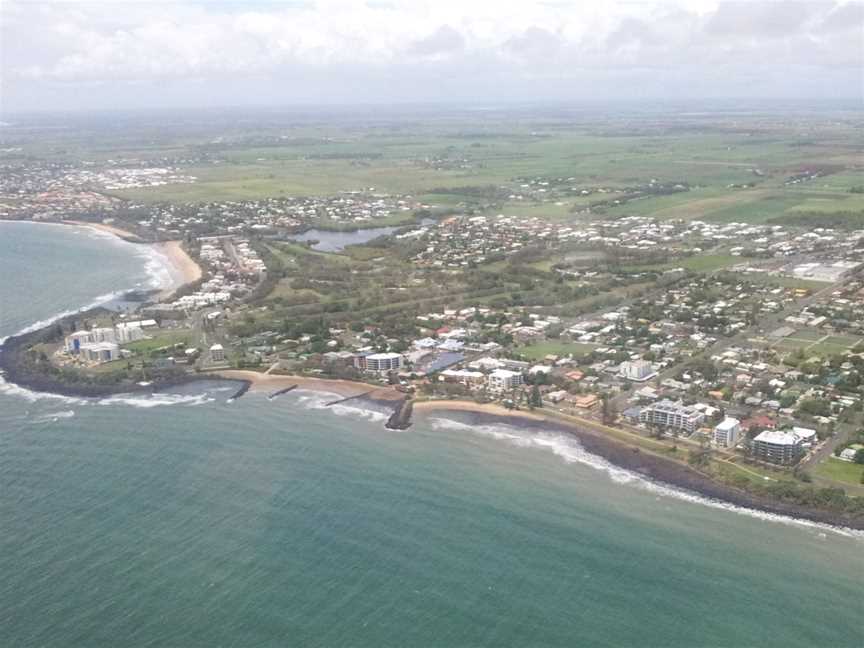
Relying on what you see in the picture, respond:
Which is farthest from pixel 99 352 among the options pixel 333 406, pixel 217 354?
pixel 333 406

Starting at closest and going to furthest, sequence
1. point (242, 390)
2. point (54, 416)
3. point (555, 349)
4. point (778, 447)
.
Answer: point (778, 447) → point (54, 416) → point (242, 390) → point (555, 349)

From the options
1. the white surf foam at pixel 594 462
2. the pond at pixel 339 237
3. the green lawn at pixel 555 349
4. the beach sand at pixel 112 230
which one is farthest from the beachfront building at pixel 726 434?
the beach sand at pixel 112 230

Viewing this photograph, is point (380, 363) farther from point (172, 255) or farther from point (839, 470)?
point (172, 255)

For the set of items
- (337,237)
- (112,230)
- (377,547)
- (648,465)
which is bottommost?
(112,230)

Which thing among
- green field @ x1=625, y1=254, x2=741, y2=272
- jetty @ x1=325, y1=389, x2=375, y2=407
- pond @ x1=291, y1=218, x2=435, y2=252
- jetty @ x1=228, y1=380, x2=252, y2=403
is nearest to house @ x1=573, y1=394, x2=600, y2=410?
jetty @ x1=325, y1=389, x2=375, y2=407

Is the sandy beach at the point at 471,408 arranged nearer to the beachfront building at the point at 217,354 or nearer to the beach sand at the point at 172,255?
the beachfront building at the point at 217,354

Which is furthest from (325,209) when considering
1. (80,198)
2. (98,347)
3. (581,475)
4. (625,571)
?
(625,571)

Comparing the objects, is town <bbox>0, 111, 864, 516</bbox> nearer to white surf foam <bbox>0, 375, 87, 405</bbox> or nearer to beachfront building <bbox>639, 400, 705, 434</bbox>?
beachfront building <bbox>639, 400, 705, 434</bbox>
